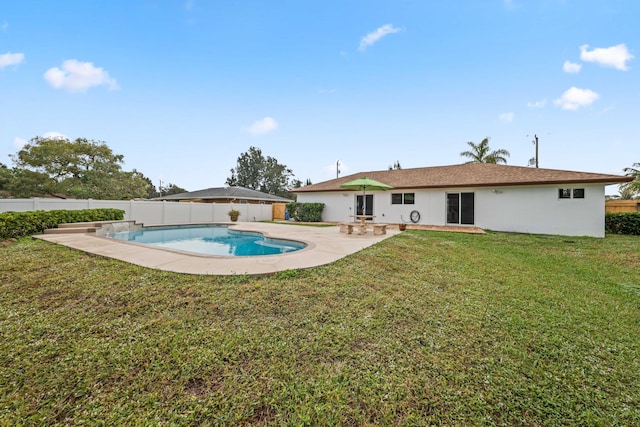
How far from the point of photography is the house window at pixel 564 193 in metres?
11.8

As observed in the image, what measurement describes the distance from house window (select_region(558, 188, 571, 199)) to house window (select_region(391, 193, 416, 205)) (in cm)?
656

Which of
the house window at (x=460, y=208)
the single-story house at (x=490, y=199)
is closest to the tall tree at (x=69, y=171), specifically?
the single-story house at (x=490, y=199)

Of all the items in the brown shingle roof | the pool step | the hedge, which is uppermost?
the brown shingle roof

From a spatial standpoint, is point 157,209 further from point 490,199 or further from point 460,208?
point 490,199

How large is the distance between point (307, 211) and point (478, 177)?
1072 centimetres

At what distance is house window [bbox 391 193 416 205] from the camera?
15484 millimetres

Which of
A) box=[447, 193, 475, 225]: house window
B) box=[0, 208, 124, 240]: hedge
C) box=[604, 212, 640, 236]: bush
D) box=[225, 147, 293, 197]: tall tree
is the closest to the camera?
box=[0, 208, 124, 240]: hedge

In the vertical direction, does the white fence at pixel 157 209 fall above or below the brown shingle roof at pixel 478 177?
below

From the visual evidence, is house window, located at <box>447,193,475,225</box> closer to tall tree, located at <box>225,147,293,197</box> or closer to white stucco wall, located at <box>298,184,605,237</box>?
white stucco wall, located at <box>298,184,605,237</box>

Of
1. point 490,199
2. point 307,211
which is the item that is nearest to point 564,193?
point 490,199

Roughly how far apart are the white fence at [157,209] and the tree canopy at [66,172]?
13349 mm

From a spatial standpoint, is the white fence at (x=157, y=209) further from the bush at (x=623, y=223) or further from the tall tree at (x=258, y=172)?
the tall tree at (x=258, y=172)

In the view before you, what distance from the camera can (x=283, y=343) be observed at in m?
2.59

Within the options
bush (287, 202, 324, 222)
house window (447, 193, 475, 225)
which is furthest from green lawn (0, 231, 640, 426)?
bush (287, 202, 324, 222)
